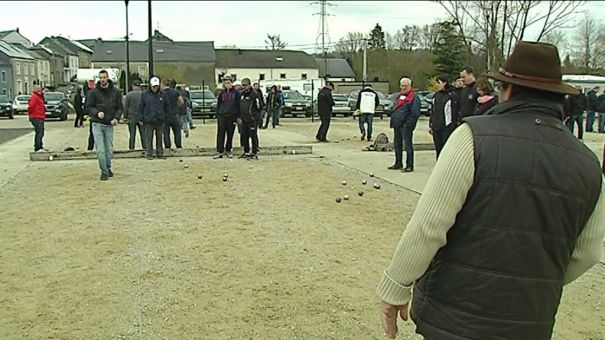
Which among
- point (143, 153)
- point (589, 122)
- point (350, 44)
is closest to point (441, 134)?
point (143, 153)

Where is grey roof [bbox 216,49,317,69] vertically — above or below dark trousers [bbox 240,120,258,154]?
above

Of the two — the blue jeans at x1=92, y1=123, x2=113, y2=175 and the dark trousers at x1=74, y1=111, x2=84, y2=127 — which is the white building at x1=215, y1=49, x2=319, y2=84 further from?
the blue jeans at x1=92, y1=123, x2=113, y2=175

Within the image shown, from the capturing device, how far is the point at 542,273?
2564 millimetres

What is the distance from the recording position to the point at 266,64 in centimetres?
8875

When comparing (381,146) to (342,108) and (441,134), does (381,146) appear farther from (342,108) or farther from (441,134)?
(342,108)

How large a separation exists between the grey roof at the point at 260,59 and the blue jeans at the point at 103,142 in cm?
7616

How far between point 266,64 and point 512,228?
287ft

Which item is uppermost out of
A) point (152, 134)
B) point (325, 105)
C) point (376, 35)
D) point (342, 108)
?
point (376, 35)

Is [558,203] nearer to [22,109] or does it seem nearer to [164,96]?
[164,96]

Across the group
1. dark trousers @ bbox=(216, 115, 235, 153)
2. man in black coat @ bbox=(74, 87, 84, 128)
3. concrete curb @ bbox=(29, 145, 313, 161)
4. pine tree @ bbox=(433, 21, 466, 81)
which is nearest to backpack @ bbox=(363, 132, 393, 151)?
concrete curb @ bbox=(29, 145, 313, 161)

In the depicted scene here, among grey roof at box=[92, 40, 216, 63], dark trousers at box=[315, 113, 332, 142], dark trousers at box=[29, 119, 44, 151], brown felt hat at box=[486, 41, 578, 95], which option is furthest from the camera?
grey roof at box=[92, 40, 216, 63]

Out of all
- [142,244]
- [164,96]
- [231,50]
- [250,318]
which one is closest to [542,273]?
[250,318]

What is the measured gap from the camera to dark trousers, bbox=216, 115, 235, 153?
15.7 metres

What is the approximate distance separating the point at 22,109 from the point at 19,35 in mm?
86459
